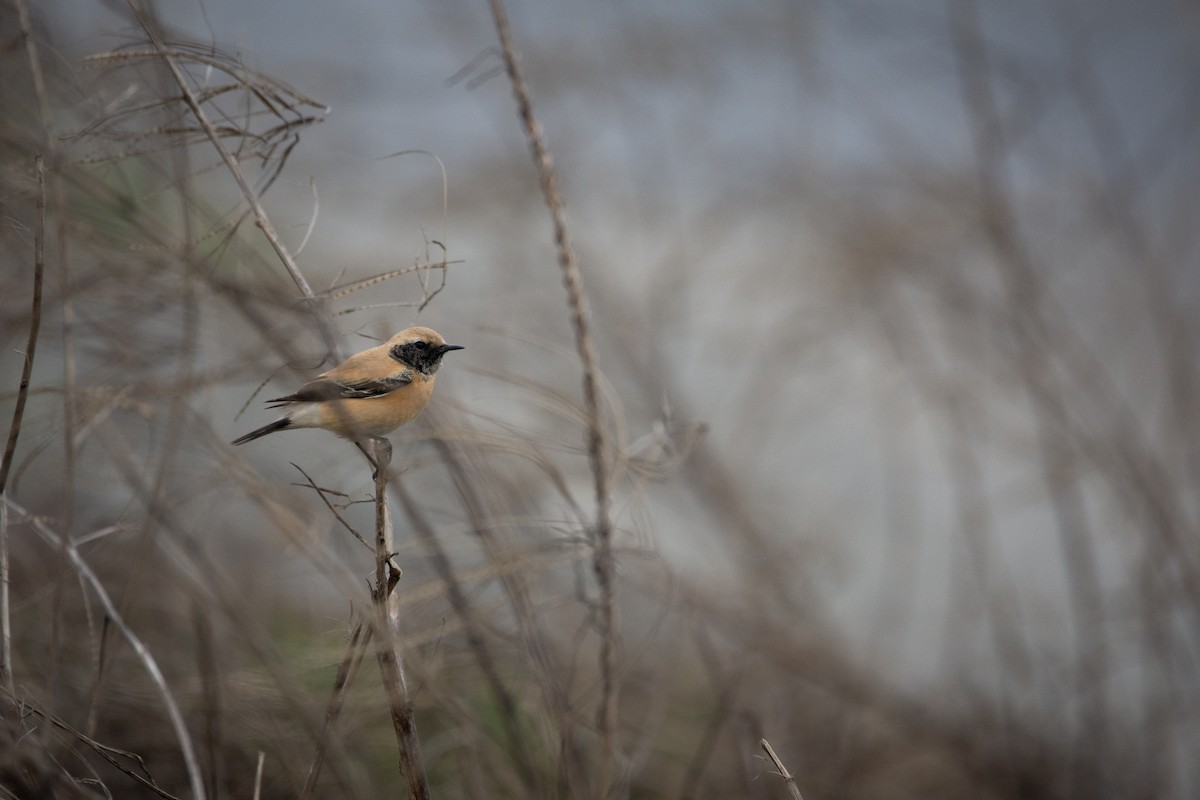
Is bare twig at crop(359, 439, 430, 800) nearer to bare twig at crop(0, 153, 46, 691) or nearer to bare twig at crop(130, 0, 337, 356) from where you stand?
bare twig at crop(130, 0, 337, 356)

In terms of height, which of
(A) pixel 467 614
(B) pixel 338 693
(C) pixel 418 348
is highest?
(C) pixel 418 348

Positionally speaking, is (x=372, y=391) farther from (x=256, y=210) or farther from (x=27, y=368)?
(x=27, y=368)

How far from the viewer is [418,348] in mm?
969

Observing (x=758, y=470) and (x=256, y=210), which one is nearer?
(x=256, y=210)

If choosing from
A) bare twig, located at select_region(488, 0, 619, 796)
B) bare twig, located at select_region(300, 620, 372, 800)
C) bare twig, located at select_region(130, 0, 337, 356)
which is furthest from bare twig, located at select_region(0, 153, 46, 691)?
bare twig, located at select_region(488, 0, 619, 796)

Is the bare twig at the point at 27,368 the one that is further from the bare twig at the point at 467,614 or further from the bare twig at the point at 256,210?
the bare twig at the point at 467,614

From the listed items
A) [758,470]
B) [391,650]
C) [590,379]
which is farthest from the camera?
[758,470]

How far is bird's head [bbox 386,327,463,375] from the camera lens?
962mm

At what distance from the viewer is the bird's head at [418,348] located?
0.96 meters

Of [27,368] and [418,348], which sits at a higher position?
[418,348]

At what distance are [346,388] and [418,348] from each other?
9 centimetres

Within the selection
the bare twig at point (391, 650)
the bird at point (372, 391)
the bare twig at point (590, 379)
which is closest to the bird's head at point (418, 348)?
the bird at point (372, 391)

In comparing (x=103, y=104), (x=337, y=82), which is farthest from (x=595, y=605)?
(x=337, y=82)

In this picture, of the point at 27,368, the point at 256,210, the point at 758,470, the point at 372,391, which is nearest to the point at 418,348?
the point at 372,391
